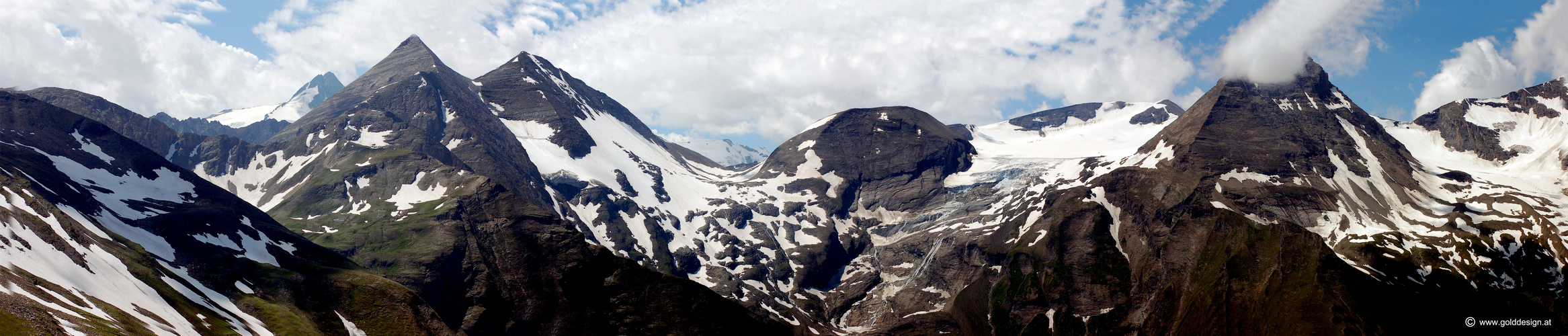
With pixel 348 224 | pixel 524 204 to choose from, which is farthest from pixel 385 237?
pixel 524 204

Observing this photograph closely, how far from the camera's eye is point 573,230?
175375 mm

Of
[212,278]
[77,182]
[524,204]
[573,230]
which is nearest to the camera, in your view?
[212,278]

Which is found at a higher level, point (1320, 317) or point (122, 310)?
point (122, 310)

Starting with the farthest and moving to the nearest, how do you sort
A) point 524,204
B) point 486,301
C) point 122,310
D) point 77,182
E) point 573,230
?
point 524,204 → point 573,230 → point 486,301 → point 77,182 → point 122,310

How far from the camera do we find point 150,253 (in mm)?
111500

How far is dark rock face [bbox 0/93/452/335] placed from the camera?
84.6 meters

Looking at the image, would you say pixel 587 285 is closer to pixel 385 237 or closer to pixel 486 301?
pixel 486 301

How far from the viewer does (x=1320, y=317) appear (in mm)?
181500

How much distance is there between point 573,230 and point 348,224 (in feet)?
213

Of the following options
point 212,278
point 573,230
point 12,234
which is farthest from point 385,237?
point 12,234

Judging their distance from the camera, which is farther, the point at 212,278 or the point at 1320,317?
the point at 1320,317

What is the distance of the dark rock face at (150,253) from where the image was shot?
84562 millimetres

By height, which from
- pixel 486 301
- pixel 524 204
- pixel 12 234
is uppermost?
pixel 524 204

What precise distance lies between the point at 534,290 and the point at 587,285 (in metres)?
11.1
